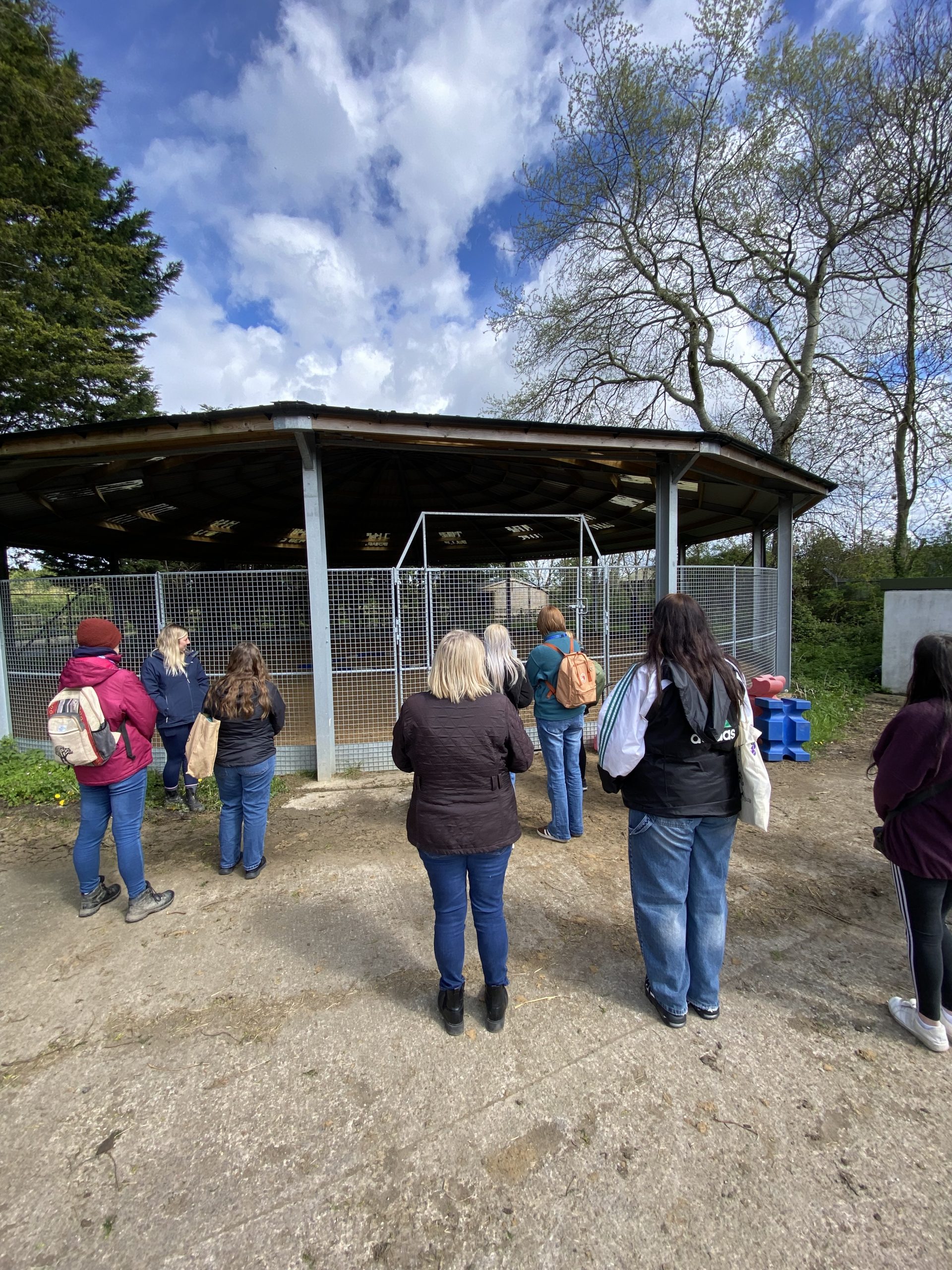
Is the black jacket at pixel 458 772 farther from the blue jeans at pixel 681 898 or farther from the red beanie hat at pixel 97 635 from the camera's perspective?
the red beanie hat at pixel 97 635

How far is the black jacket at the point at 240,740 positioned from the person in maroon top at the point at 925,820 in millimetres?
3399

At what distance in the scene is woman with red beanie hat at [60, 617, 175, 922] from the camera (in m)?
3.17

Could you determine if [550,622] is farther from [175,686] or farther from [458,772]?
[175,686]

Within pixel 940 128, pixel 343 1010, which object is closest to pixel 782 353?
pixel 940 128

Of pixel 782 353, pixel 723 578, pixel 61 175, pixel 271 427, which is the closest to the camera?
pixel 271 427

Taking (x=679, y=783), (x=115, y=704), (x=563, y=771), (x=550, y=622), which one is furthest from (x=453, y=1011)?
(x=550, y=622)

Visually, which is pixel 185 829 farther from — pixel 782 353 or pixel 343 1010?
pixel 782 353

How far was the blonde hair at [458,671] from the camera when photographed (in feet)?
7.47

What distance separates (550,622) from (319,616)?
2829 millimetres

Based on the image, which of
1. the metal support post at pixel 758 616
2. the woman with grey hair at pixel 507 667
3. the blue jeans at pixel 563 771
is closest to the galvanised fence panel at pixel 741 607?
the metal support post at pixel 758 616

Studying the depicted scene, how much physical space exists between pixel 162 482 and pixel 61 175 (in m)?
11.3

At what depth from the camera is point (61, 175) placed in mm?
13141

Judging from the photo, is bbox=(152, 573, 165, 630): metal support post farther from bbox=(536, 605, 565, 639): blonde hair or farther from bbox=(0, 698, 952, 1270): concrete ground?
bbox=(536, 605, 565, 639): blonde hair

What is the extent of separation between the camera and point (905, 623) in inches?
415
